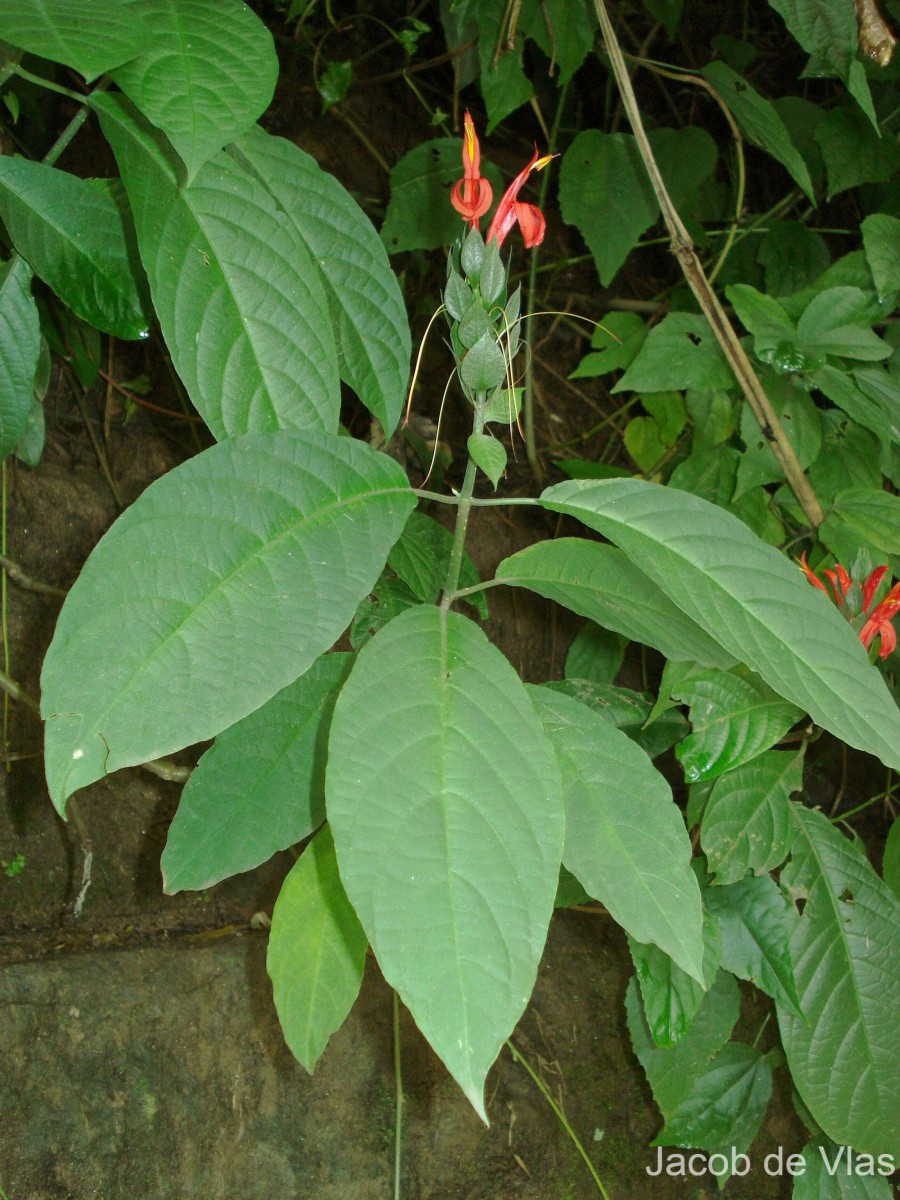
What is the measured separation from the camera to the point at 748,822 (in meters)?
1.19

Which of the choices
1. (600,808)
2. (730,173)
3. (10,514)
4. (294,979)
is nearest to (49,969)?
(294,979)

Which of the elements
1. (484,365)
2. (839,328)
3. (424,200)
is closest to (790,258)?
(839,328)

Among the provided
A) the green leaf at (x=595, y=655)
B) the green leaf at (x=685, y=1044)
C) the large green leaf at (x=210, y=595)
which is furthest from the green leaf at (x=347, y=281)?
the green leaf at (x=685, y=1044)

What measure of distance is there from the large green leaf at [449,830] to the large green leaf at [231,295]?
230 millimetres

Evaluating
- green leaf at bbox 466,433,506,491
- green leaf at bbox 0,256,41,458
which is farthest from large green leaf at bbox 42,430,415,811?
green leaf at bbox 0,256,41,458

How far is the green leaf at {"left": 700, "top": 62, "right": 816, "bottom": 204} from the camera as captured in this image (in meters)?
1.39

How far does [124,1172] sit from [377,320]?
1.02m

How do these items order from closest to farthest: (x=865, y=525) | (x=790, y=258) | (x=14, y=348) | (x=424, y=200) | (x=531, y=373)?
(x=14, y=348), (x=865, y=525), (x=424, y=200), (x=790, y=258), (x=531, y=373)

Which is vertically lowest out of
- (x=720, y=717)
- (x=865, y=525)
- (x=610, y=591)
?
(x=720, y=717)

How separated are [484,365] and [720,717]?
600 millimetres

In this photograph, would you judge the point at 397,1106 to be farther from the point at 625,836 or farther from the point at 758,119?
the point at 758,119

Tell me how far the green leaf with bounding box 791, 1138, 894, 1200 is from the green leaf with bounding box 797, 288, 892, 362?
1243mm

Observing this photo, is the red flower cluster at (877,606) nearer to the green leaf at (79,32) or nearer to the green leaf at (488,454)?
the green leaf at (488,454)

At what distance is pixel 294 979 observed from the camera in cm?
89
